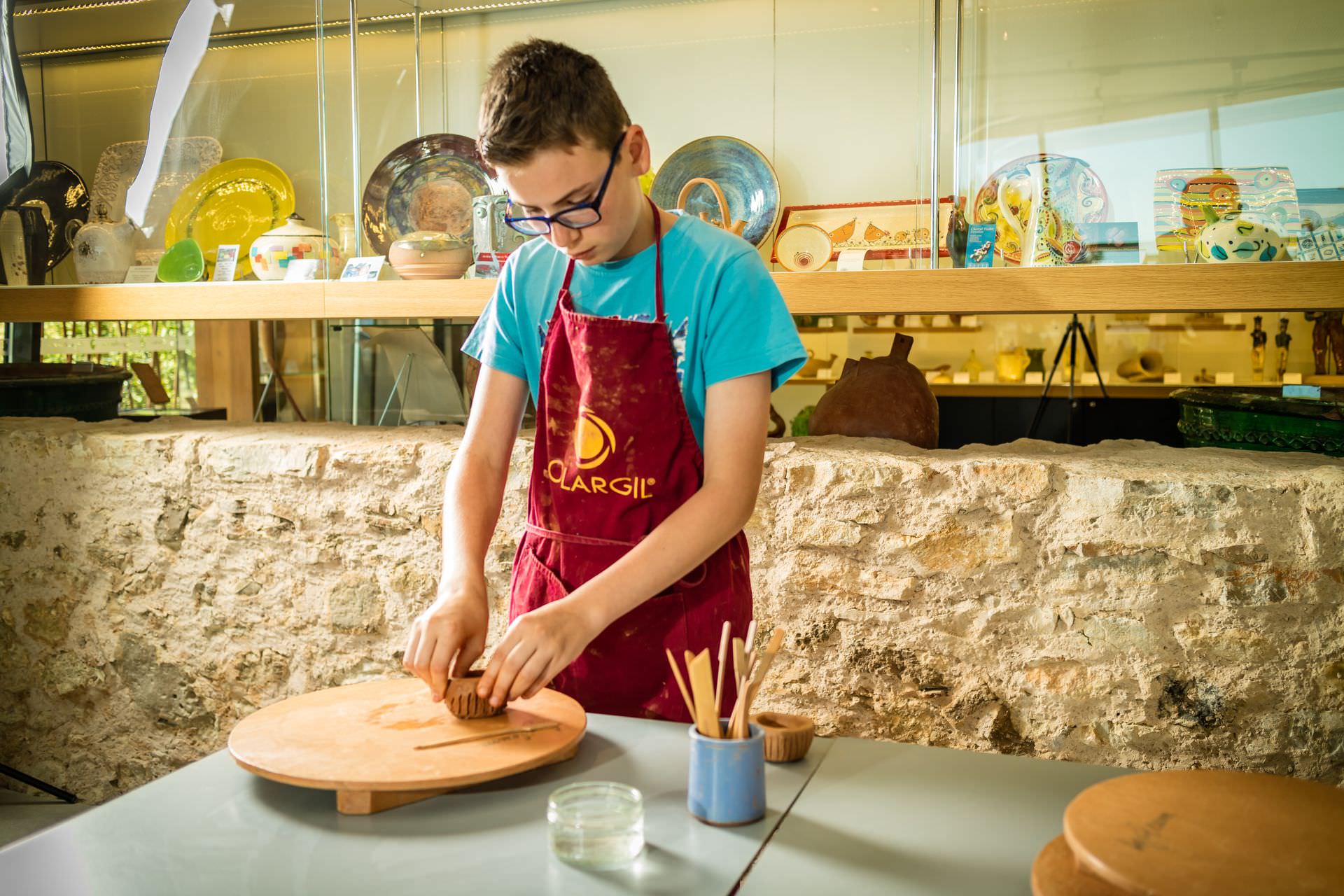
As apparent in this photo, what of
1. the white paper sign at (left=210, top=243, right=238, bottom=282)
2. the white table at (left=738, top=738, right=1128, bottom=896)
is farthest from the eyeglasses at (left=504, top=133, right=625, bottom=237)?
the white paper sign at (left=210, top=243, right=238, bottom=282)

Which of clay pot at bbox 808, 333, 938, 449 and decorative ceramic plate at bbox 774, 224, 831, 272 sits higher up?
decorative ceramic plate at bbox 774, 224, 831, 272

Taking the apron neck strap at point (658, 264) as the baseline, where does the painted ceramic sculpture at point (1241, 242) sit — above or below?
above

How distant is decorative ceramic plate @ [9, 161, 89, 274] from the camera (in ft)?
11.7

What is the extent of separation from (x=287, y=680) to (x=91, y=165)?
2.00 m

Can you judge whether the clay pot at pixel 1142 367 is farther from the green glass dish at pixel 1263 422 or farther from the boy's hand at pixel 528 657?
the boy's hand at pixel 528 657

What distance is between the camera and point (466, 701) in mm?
1272

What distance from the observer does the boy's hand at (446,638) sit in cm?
129

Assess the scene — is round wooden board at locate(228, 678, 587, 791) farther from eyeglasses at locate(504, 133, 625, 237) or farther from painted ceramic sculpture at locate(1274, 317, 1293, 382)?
painted ceramic sculpture at locate(1274, 317, 1293, 382)

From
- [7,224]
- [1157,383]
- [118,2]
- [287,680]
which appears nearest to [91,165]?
[7,224]

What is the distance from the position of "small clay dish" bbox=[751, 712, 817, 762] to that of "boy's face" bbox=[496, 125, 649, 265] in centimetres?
68

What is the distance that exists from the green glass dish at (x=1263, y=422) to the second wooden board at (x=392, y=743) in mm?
1938

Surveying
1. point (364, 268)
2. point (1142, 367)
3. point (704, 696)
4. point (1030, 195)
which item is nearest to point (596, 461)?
point (704, 696)

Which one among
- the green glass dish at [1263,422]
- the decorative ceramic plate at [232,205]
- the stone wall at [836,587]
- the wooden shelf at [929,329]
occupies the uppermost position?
the decorative ceramic plate at [232,205]

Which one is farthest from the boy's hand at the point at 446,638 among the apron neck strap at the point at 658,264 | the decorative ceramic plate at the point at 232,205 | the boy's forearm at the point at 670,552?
the decorative ceramic plate at the point at 232,205
